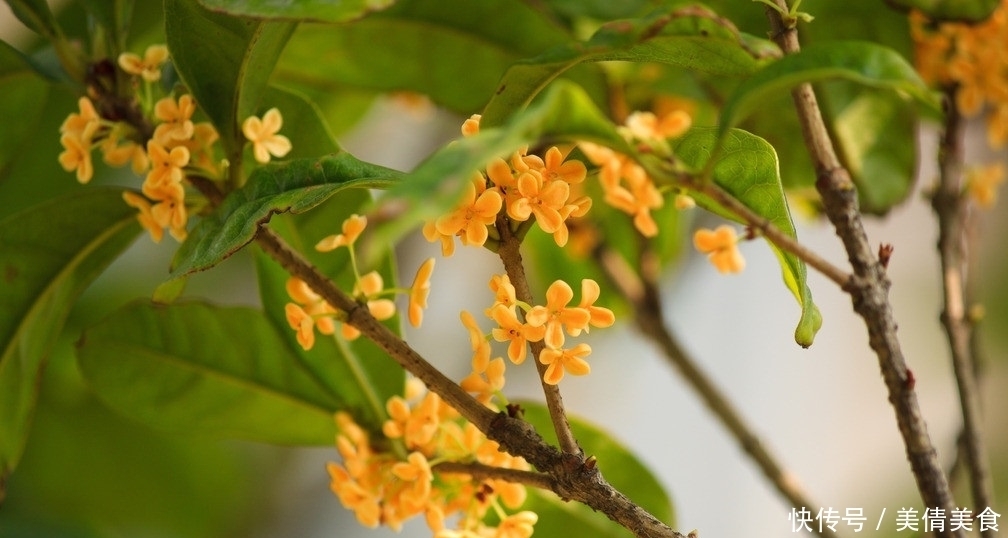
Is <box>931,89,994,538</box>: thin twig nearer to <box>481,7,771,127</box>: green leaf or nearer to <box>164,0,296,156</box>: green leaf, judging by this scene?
<box>481,7,771,127</box>: green leaf

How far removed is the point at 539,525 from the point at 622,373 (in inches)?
41.1

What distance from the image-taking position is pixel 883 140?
2.73ft

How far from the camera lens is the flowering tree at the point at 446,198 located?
0.42m

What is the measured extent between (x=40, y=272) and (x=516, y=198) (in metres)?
0.35

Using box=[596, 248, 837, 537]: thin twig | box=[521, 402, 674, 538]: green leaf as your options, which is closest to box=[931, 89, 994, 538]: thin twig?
box=[596, 248, 837, 537]: thin twig

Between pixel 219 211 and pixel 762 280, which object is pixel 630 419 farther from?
pixel 219 211

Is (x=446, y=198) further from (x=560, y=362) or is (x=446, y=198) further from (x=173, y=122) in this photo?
(x=173, y=122)

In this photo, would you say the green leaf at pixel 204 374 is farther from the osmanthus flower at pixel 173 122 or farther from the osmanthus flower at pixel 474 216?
the osmanthus flower at pixel 474 216

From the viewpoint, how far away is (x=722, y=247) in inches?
18.2

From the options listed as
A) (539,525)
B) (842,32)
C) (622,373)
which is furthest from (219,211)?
(622,373)

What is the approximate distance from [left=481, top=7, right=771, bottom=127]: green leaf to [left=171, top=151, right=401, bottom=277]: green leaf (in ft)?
0.23

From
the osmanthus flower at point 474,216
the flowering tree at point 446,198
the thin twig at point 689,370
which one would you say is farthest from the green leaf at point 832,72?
the thin twig at point 689,370

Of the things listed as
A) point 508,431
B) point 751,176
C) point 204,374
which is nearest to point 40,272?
point 204,374

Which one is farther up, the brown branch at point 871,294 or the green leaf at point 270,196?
the green leaf at point 270,196
